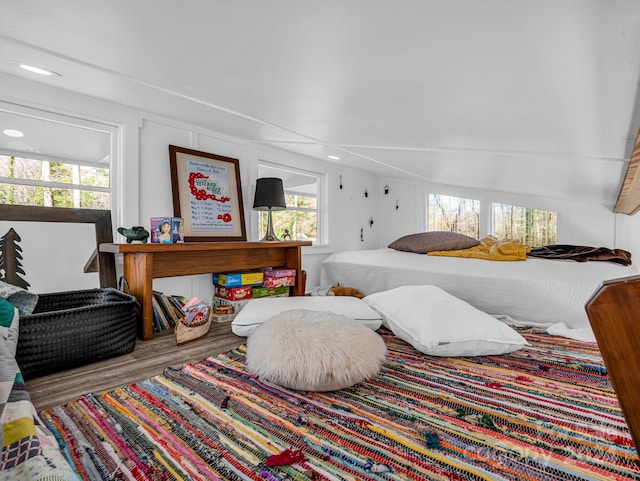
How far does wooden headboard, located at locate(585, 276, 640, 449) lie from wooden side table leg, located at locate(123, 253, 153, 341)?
2157 mm

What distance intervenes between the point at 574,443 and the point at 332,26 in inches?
60.5

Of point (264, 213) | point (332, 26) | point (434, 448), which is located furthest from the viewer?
point (264, 213)

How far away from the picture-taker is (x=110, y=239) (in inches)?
89.5

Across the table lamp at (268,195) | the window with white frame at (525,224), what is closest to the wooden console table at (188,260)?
the table lamp at (268,195)

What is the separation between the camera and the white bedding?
2.13 meters

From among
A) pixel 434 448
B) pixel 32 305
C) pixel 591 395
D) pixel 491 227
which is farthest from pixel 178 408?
pixel 491 227

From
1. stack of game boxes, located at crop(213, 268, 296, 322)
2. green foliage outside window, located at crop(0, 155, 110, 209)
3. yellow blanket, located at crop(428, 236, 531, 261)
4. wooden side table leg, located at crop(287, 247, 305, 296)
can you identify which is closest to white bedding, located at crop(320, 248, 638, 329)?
yellow blanket, located at crop(428, 236, 531, 261)

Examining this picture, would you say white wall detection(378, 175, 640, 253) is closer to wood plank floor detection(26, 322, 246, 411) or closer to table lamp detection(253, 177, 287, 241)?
table lamp detection(253, 177, 287, 241)

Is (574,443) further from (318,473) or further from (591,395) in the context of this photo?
(318,473)

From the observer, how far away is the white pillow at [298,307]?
1.92 metres

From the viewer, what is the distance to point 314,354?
4.10 ft

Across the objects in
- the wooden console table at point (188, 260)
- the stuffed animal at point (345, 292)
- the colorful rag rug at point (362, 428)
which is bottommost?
the colorful rag rug at point (362, 428)

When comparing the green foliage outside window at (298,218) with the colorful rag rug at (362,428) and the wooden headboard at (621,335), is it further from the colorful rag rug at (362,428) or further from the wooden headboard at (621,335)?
the wooden headboard at (621,335)

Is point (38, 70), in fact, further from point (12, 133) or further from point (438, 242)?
point (438, 242)
